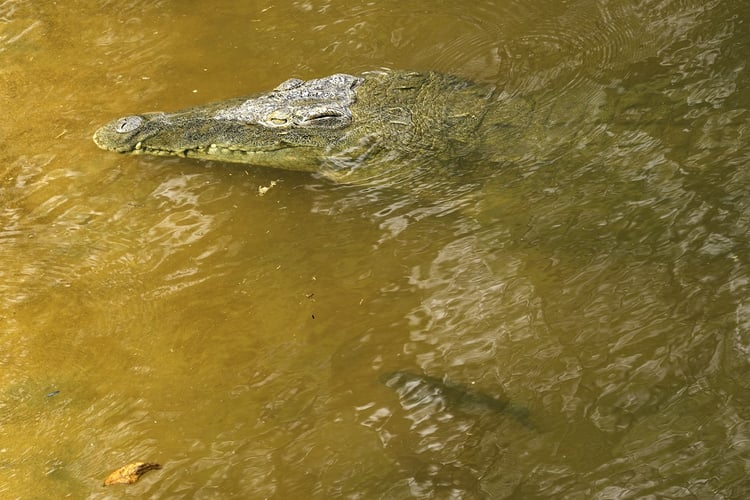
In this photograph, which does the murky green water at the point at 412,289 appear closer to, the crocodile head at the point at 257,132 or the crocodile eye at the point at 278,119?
the crocodile head at the point at 257,132

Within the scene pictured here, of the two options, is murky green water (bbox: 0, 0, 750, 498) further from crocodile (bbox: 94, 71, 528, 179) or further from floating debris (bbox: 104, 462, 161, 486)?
crocodile (bbox: 94, 71, 528, 179)

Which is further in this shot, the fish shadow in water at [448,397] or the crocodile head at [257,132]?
the crocodile head at [257,132]

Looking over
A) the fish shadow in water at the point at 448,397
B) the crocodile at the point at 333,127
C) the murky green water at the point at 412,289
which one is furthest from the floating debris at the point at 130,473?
the crocodile at the point at 333,127

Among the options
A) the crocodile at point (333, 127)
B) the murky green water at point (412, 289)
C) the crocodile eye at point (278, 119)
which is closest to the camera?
the murky green water at point (412, 289)

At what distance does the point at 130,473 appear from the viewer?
314cm

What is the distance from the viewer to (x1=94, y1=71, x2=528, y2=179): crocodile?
15.3 ft

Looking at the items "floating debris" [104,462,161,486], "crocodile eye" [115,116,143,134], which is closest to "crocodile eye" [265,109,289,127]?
"crocodile eye" [115,116,143,134]

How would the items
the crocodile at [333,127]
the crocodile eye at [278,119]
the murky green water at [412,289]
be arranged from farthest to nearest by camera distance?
the crocodile eye at [278,119], the crocodile at [333,127], the murky green water at [412,289]

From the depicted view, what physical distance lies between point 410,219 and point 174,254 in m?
1.34

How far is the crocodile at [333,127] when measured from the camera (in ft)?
15.3

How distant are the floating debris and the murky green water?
40 millimetres

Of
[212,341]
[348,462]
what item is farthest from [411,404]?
[212,341]

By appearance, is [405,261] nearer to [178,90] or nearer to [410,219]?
[410,219]

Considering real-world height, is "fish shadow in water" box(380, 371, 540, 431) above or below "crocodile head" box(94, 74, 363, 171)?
below
